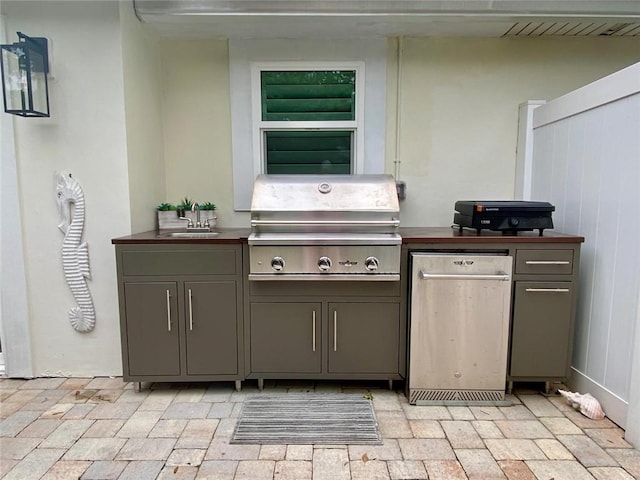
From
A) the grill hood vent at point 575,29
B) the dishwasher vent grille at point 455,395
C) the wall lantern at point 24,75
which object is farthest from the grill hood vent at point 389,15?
the dishwasher vent grille at point 455,395

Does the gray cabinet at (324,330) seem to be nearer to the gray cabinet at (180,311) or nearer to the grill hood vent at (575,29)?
the gray cabinet at (180,311)

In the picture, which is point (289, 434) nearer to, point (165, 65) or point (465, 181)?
point (465, 181)

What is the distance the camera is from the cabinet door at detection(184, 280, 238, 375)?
2.36 metres

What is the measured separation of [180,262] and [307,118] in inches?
61.2

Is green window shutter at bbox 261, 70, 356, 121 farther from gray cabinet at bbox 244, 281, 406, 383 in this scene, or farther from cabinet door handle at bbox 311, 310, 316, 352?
cabinet door handle at bbox 311, 310, 316, 352

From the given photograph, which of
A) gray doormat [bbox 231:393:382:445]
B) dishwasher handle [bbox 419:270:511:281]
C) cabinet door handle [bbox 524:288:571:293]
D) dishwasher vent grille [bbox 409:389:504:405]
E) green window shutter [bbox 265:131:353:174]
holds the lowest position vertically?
gray doormat [bbox 231:393:382:445]

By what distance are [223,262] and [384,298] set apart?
3.42 feet

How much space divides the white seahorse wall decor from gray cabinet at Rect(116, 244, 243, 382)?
43 centimetres

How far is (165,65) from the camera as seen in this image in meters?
3.00

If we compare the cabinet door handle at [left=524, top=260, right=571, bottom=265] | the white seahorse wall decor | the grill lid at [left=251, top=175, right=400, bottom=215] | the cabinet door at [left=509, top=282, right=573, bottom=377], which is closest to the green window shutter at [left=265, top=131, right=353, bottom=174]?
the grill lid at [left=251, top=175, right=400, bottom=215]

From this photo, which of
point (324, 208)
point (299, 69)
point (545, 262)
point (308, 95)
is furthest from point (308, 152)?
point (545, 262)

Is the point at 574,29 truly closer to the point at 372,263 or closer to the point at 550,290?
the point at 550,290

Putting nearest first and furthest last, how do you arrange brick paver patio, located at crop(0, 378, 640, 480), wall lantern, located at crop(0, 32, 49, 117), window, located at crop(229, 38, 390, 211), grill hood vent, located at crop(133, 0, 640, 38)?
brick paver patio, located at crop(0, 378, 640, 480) → wall lantern, located at crop(0, 32, 49, 117) → grill hood vent, located at crop(133, 0, 640, 38) → window, located at crop(229, 38, 390, 211)

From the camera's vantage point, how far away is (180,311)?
7.78ft
